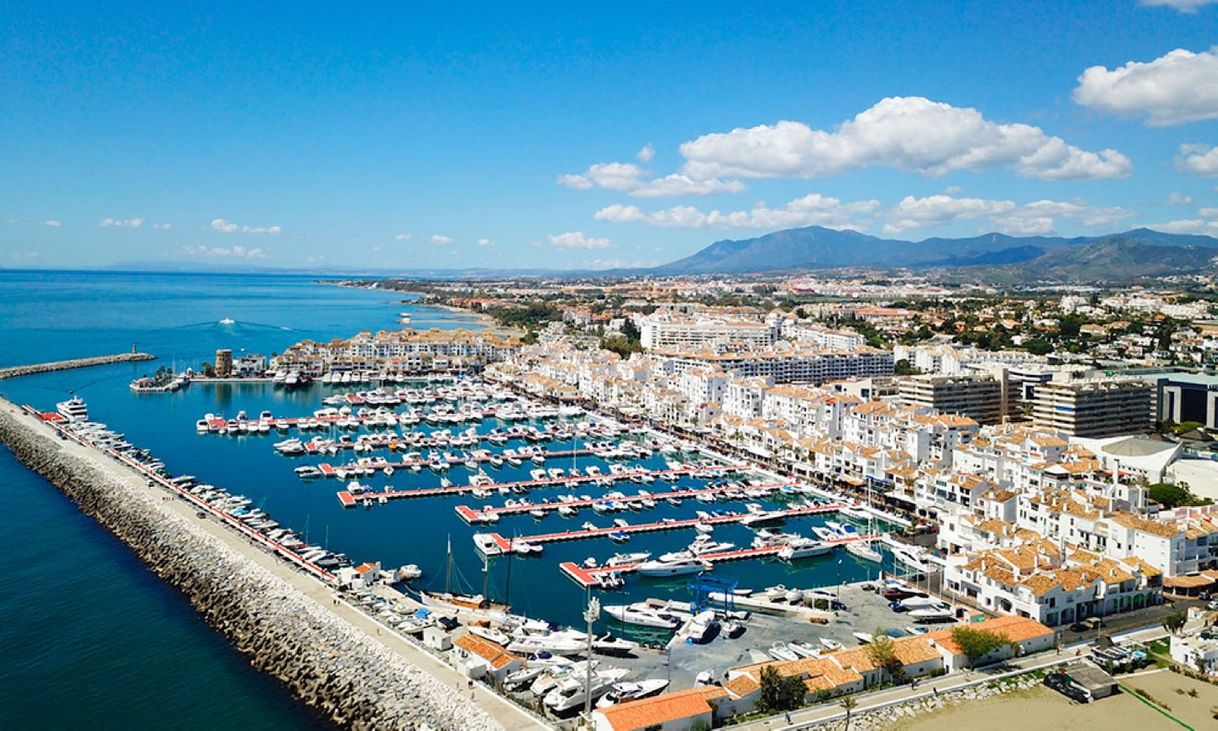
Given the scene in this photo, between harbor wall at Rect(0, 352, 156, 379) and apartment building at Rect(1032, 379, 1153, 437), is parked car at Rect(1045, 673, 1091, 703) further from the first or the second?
harbor wall at Rect(0, 352, 156, 379)

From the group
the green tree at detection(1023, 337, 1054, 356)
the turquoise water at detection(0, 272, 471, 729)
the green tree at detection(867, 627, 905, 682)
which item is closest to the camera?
the green tree at detection(867, 627, 905, 682)

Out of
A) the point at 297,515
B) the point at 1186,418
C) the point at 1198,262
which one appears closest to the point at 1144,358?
the point at 1186,418

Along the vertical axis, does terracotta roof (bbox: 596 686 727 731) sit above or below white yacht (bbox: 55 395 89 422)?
below

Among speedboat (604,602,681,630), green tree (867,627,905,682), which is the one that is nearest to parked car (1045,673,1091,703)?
green tree (867,627,905,682)

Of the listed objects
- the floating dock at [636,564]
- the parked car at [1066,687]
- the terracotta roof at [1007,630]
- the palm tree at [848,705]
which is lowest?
the floating dock at [636,564]

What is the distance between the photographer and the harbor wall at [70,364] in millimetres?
41612

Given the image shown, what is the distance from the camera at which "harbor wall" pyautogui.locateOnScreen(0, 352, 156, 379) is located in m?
41.6

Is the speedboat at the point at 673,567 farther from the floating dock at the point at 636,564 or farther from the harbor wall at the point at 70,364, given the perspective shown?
the harbor wall at the point at 70,364

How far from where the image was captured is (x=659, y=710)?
10.3 meters

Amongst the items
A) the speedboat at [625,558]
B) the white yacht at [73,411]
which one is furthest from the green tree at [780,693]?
the white yacht at [73,411]

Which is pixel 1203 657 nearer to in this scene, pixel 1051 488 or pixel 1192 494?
pixel 1051 488

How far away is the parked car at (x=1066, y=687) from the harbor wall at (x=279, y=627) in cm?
745

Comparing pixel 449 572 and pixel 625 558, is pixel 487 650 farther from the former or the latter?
pixel 625 558

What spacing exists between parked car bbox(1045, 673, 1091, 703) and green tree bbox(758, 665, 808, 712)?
11.8 ft
